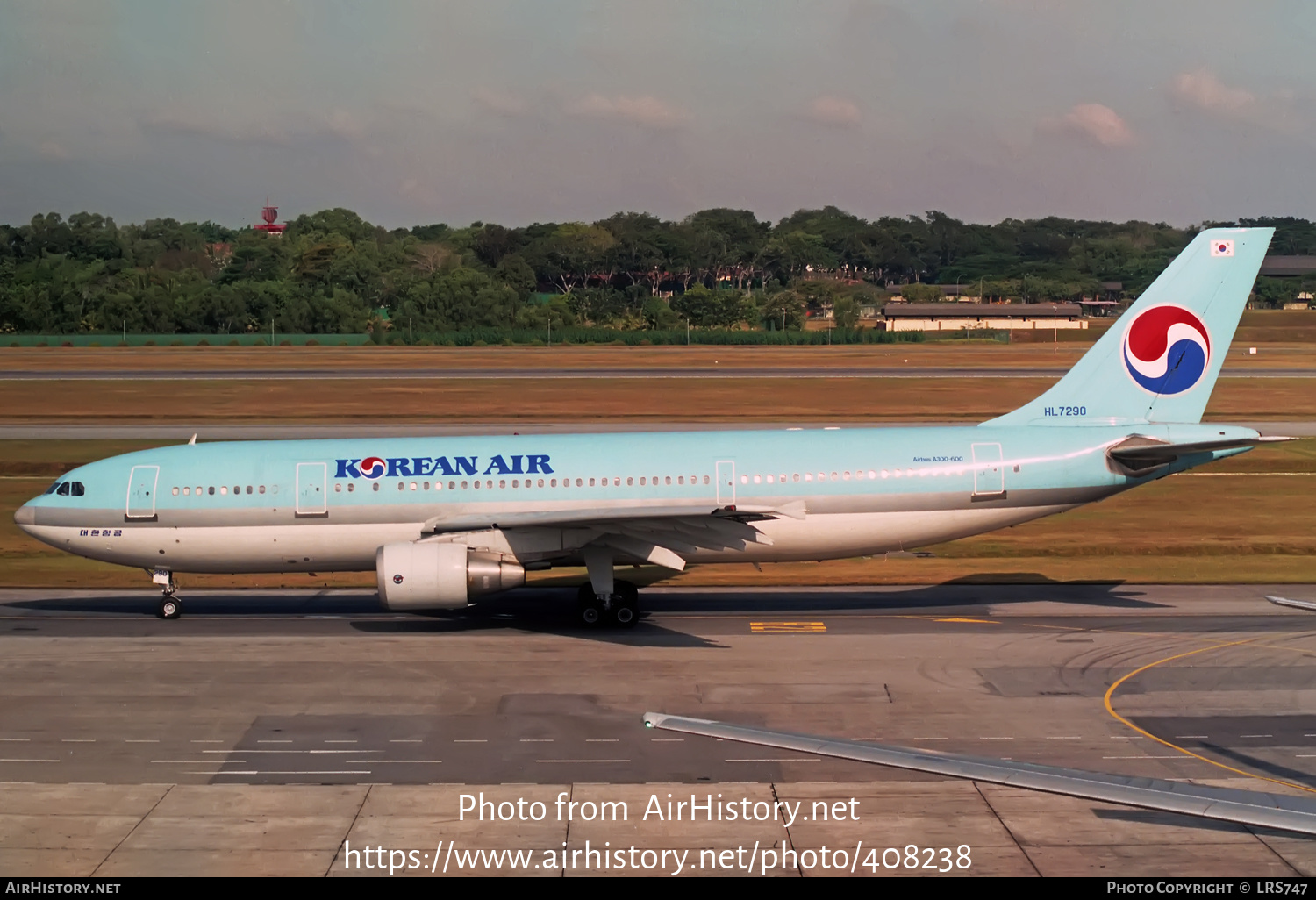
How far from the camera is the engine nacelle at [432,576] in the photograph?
27844 millimetres

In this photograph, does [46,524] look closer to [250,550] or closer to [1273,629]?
[250,550]

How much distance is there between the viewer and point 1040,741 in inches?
842

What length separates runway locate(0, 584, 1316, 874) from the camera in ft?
58.1

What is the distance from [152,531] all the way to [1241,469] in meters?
46.3

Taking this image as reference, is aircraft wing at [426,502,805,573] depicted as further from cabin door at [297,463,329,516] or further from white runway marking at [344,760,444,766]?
white runway marking at [344,760,444,766]

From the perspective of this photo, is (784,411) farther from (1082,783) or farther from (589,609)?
(1082,783)

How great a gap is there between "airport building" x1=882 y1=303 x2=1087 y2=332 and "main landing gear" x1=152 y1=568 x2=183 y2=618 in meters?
160

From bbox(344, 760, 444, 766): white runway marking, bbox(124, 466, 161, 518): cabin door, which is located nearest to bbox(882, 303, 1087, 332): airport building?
bbox(124, 466, 161, 518): cabin door

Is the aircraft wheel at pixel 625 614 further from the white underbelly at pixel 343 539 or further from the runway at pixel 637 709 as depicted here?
the white underbelly at pixel 343 539

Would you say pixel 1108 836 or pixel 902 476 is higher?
pixel 902 476

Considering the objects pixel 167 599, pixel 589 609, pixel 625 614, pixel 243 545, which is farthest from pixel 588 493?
pixel 167 599

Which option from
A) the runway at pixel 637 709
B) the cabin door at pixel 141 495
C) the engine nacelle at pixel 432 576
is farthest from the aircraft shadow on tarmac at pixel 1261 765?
the cabin door at pixel 141 495
